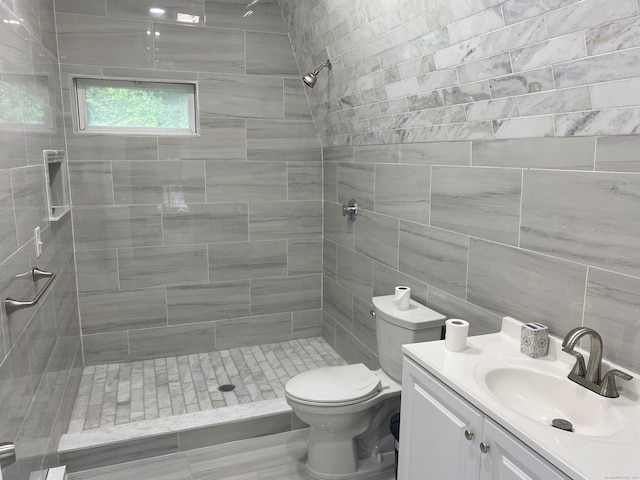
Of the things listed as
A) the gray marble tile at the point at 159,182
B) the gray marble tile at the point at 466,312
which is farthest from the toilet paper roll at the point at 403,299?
the gray marble tile at the point at 159,182

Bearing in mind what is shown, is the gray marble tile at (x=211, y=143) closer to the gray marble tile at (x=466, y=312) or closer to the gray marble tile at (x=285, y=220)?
the gray marble tile at (x=285, y=220)

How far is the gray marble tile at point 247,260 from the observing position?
3658mm

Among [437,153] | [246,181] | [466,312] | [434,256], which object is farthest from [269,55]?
[466,312]

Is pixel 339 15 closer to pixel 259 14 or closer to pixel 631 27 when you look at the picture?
pixel 259 14

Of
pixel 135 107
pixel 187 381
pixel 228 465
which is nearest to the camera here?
pixel 228 465

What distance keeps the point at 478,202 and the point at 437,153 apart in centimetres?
37

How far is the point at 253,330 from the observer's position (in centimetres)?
384

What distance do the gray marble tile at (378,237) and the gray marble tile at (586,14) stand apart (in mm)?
1424

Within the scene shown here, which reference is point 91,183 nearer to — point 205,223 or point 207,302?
point 205,223

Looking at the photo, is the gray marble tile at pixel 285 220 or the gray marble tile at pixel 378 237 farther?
the gray marble tile at pixel 285 220

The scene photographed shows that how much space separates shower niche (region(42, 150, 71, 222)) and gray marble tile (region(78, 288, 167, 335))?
696mm

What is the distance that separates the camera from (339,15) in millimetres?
2547

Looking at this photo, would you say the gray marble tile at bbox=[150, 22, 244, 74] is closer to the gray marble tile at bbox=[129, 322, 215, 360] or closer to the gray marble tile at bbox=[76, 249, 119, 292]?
the gray marble tile at bbox=[76, 249, 119, 292]

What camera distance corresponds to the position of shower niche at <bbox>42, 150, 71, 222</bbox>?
270cm
